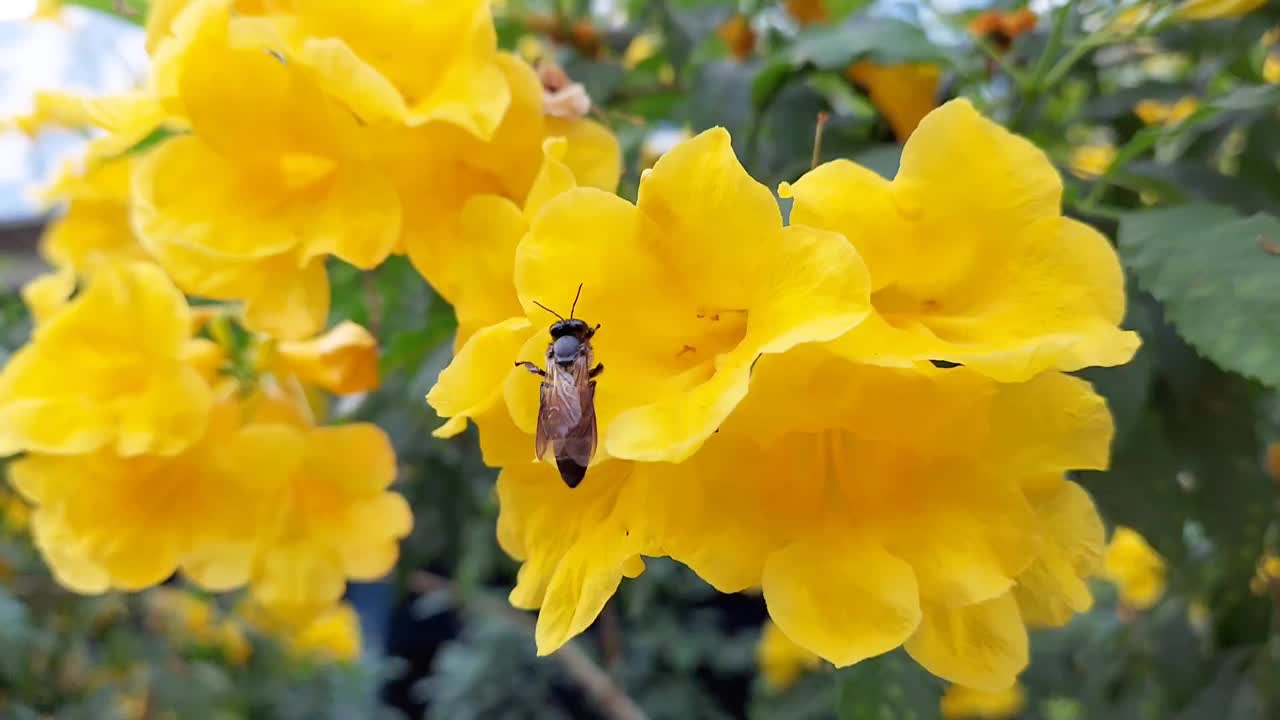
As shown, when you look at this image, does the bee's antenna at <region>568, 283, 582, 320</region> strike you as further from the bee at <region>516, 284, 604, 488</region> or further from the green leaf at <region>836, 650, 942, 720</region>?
the green leaf at <region>836, 650, 942, 720</region>

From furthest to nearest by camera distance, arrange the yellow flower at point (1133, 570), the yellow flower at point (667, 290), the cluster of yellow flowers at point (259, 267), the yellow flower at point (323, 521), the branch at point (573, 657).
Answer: the branch at point (573, 657), the yellow flower at point (1133, 570), the yellow flower at point (323, 521), the cluster of yellow flowers at point (259, 267), the yellow flower at point (667, 290)

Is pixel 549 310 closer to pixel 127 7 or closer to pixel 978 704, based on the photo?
pixel 127 7

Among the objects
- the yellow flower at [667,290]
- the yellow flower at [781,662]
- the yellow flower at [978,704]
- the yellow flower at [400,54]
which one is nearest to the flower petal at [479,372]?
the yellow flower at [667,290]

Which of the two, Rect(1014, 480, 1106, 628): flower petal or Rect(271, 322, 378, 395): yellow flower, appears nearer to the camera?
Rect(1014, 480, 1106, 628): flower petal

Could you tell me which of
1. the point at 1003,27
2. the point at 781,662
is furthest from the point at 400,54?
the point at 781,662

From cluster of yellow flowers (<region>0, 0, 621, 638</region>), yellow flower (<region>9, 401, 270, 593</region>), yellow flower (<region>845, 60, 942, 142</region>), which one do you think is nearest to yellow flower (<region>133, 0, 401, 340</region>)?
cluster of yellow flowers (<region>0, 0, 621, 638</region>)

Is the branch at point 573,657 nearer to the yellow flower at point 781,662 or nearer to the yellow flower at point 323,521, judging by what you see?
the yellow flower at point 781,662
